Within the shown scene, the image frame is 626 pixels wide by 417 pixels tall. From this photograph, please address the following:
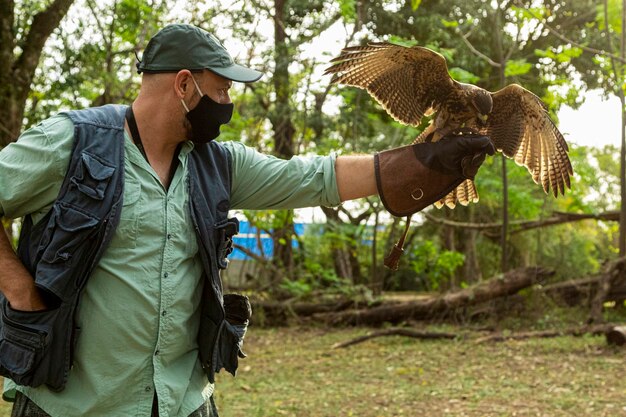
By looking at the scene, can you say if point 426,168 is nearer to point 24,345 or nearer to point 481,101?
point 481,101

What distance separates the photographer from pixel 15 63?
25.3 ft

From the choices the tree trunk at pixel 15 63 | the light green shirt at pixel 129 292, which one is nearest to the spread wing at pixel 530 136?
the light green shirt at pixel 129 292

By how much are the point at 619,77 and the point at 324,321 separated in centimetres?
591

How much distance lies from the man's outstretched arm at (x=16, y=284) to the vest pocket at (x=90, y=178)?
0.96ft

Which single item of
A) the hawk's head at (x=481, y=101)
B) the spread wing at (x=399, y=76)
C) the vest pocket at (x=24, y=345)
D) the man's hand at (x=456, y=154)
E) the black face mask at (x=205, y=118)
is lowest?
the vest pocket at (x=24, y=345)

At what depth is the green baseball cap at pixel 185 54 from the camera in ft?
8.93

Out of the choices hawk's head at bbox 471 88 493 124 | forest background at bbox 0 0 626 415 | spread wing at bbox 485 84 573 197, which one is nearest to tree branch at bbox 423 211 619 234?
forest background at bbox 0 0 626 415

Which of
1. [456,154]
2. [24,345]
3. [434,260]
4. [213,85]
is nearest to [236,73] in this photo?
[213,85]

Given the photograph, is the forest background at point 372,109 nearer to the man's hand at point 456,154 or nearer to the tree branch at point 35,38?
the tree branch at point 35,38

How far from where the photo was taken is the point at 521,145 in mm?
4434

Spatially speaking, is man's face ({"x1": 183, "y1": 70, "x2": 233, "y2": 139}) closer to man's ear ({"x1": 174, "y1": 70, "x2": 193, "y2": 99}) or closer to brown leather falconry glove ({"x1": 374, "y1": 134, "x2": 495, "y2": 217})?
man's ear ({"x1": 174, "y1": 70, "x2": 193, "y2": 99})

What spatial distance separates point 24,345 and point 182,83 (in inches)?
40.6

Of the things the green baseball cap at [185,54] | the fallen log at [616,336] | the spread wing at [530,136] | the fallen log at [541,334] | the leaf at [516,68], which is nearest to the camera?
the green baseball cap at [185,54]

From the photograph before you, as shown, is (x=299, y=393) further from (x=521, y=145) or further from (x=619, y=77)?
(x=619, y=77)
